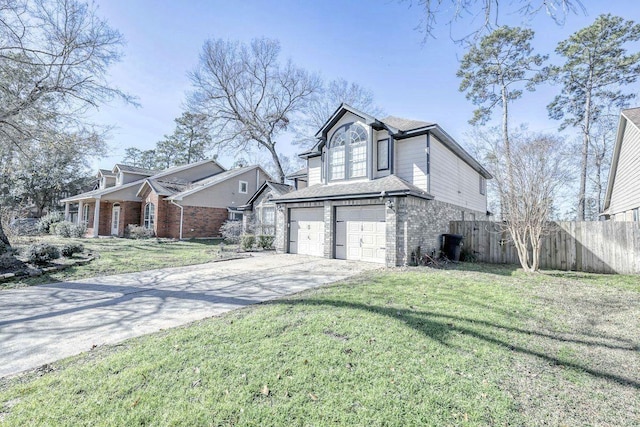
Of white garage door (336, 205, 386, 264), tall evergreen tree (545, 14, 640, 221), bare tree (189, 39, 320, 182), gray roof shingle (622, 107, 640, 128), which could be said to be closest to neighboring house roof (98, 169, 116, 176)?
bare tree (189, 39, 320, 182)

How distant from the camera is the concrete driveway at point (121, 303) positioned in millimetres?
3805

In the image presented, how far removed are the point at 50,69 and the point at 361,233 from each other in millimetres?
13658

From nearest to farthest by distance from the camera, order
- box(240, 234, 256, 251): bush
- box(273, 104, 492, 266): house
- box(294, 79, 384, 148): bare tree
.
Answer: box(273, 104, 492, 266): house, box(240, 234, 256, 251): bush, box(294, 79, 384, 148): bare tree

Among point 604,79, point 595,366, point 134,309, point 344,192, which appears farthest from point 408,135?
point 604,79

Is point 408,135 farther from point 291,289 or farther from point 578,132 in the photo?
point 578,132

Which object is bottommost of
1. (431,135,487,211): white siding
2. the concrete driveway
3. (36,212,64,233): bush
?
the concrete driveway

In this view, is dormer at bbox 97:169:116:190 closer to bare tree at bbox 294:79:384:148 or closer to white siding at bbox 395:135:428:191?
bare tree at bbox 294:79:384:148

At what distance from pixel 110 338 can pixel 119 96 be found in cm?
1219

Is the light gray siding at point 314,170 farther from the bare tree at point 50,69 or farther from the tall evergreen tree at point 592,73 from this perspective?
the tall evergreen tree at point 592,73

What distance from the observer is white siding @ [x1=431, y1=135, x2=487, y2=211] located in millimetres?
11828

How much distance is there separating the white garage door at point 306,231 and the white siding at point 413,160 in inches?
150

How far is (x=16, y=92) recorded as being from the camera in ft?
34.2

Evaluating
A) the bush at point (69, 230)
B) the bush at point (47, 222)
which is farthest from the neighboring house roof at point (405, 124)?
the bush at point (47, 222)

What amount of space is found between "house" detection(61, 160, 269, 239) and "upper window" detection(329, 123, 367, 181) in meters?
12.6
